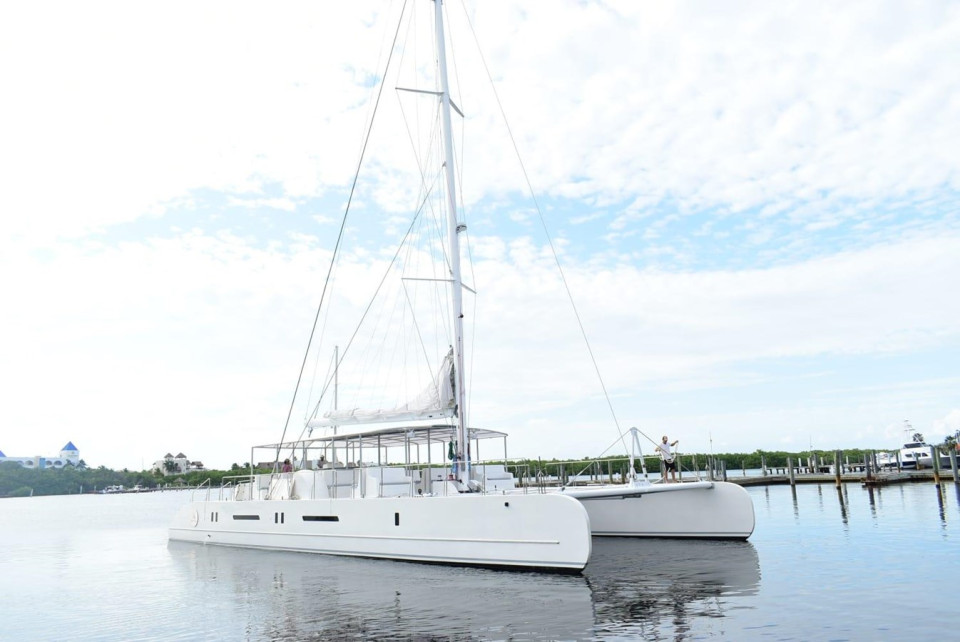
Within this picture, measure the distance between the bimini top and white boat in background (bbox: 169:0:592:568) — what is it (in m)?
0.05

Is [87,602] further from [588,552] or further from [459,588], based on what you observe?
[588,552]

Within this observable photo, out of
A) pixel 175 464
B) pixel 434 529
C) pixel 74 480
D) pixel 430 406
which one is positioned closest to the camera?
pixel 434 529

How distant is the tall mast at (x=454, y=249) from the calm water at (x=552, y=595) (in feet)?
9.57

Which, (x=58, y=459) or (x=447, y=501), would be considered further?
(x=58, y=459)

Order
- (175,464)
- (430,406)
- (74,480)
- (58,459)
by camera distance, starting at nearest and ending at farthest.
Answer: (430,406)
(74,480)
(175,464)
(58,459)

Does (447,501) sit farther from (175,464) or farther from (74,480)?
(175,464)

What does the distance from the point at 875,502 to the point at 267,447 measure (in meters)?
22.4

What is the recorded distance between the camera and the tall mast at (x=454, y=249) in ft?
49.2

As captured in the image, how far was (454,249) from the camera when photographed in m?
15.7

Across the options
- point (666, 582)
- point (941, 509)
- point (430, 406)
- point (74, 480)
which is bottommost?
point (74, 480)

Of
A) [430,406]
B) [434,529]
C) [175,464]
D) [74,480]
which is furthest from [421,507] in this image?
[175,464]

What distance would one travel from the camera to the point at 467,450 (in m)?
14.8

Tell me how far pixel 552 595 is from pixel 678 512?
20.0 feet

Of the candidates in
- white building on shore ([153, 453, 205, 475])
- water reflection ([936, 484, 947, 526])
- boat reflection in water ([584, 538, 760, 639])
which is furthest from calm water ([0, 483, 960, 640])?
white building on shore ([153, 453, 205, 475])
